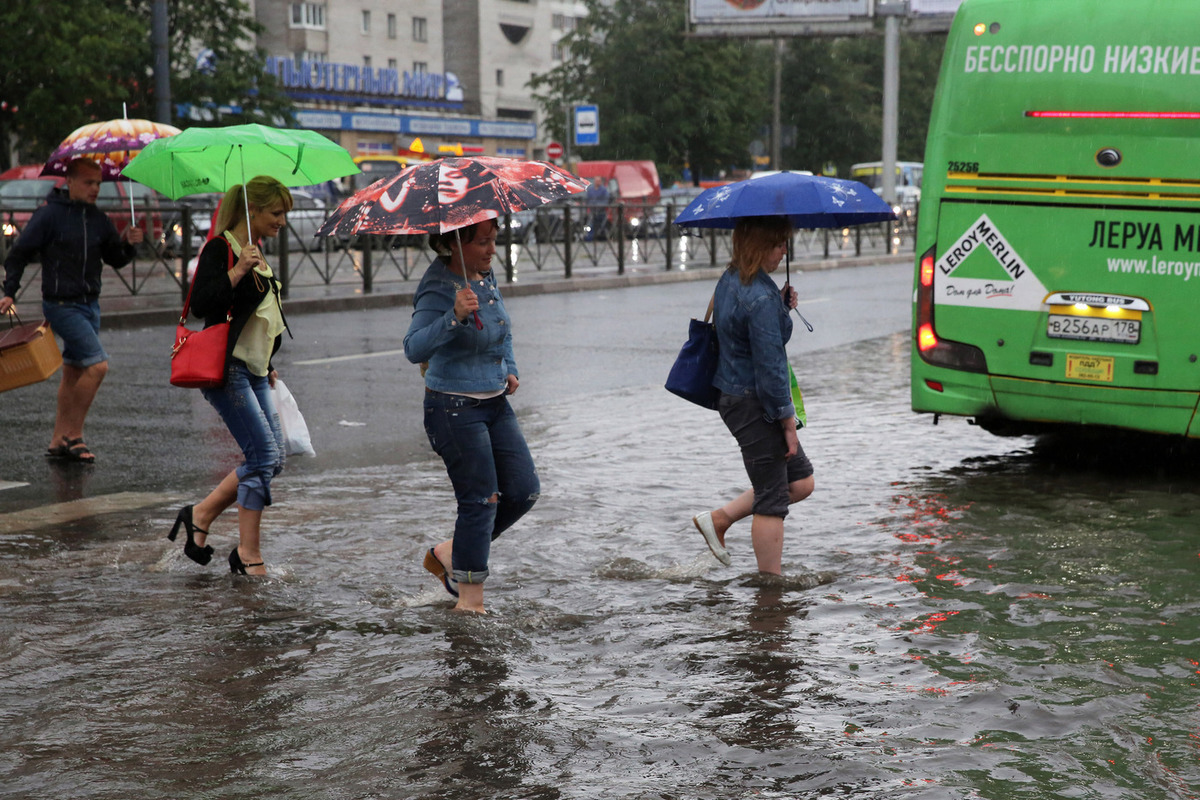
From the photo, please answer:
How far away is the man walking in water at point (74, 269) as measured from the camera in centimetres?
859

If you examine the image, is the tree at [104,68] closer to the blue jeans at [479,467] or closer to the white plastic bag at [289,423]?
the white plastic bag at [289,423]

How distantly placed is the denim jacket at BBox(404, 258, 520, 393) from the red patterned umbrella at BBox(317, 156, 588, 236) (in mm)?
266

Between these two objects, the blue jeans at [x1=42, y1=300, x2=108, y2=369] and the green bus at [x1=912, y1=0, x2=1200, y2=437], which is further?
the blue jeans at [x1=42, y1=300, x2=108, y2=369]

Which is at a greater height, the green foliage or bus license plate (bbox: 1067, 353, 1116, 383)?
the green foliage

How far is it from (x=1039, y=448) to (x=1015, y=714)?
5.19m

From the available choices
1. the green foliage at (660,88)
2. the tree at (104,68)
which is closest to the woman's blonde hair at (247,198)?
the tree at (104,68)

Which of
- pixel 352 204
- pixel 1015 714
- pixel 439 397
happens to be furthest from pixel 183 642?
pixel 1015 714

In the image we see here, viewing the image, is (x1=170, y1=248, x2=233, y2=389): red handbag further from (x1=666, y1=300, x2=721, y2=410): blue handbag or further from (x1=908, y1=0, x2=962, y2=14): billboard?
(x1=908, y1=0, x2=962, y2=14): billboard

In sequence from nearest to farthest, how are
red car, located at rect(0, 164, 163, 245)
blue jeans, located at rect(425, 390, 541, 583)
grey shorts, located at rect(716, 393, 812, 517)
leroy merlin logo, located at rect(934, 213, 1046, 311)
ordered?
blue jeans, located at rect(425, 390, 541, 583) < grey shorts, located at rect(716, 393, 812, 517) < leroy merlin logo, located at rect(934, 213, 1046, 311) < red car, located at rect(0, 164, 163, 245)

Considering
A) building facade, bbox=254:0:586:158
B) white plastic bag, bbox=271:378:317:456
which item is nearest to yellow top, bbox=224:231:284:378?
white plastic bag, bbox=271:378:317:456

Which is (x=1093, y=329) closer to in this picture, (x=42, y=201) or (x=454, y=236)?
(x=454, y=236)

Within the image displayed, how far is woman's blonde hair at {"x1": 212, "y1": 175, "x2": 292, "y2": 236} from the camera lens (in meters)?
5.96

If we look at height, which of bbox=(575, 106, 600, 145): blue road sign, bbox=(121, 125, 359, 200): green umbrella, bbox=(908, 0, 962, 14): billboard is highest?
bbox=(908, 0, 962, 14): billboard

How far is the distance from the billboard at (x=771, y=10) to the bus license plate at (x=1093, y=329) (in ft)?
111
